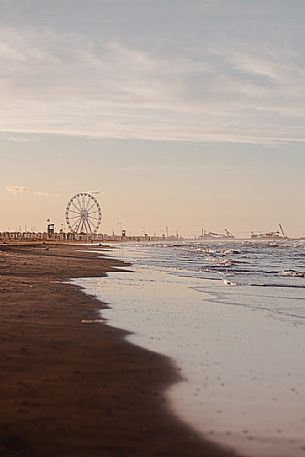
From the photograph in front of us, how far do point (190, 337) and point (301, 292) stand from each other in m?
14.9

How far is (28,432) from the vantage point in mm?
8055

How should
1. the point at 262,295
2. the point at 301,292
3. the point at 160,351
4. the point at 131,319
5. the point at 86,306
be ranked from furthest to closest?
the point at 301,292 < the point at 262,295 < the point at 86,306 < the point at 131,319 < the point at 160,351

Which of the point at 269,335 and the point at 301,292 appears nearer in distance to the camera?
the point at 269,335

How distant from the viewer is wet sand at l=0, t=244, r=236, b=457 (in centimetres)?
774

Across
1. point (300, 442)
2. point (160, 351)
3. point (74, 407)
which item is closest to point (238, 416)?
point (300, 442)

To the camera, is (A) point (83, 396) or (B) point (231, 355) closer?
(A) point (83, 396)

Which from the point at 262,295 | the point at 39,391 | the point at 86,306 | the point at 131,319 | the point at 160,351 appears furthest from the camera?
the point at 262,295

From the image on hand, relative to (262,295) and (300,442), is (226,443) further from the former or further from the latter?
(262,295)

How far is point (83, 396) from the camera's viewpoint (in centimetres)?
975

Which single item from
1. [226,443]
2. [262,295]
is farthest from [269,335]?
[262,295]

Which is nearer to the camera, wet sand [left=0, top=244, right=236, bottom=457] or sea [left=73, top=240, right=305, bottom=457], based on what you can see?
wet sand [left=0, top=244, right=236, bottom=457]

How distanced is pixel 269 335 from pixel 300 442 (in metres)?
8.28

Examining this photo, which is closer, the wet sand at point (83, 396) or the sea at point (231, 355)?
the wet sand at point (83, 396)

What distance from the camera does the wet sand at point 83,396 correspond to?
7.74 metres
